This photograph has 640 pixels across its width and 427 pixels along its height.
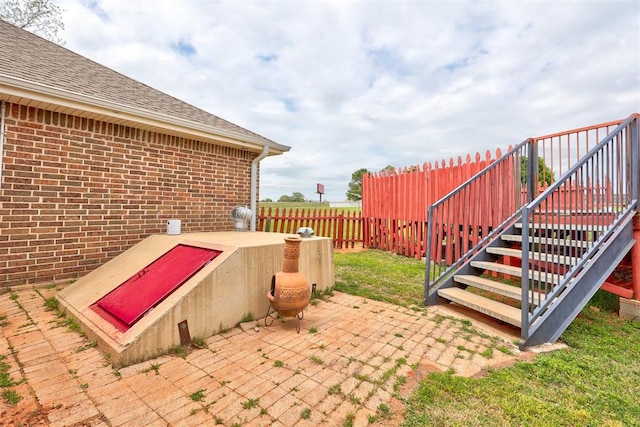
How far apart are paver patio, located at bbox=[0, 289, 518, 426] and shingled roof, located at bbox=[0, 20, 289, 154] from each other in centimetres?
265

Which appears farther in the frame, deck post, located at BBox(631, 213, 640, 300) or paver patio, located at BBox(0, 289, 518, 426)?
deck post, located at BBox(631, 213, 640, 300)

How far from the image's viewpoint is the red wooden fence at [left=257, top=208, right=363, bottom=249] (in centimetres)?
852

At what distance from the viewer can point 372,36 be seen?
22.7 ft

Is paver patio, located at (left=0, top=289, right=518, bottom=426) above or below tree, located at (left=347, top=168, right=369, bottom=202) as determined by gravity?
below

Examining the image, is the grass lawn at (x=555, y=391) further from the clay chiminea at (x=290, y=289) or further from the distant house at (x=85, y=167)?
the distant house at (x=85, y=167)

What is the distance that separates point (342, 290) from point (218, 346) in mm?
2379

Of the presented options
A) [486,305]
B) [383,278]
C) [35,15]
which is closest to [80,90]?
[383,278]

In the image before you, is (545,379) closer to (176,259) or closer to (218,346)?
(218,346)

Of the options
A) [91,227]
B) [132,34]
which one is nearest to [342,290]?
[91,227]

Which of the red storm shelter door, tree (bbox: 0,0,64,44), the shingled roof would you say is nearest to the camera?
the red storm shelter door

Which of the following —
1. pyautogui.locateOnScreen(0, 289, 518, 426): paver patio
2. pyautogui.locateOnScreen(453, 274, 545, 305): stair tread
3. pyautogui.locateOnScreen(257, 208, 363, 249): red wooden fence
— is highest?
pyautogui.locateOnScreen(257, 208, 363, 249): red wooden fence

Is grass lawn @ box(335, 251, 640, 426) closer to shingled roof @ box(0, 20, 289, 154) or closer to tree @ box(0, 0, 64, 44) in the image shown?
shingled roof @ box(0, 20, 289, 154)

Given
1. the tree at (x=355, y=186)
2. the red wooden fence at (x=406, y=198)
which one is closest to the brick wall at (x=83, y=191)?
the red wooden fence at (x=406, y=198)

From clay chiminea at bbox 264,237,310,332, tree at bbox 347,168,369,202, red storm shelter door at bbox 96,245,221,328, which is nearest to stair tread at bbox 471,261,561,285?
clay chiminea at bbox 264,237,310,332
